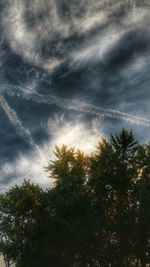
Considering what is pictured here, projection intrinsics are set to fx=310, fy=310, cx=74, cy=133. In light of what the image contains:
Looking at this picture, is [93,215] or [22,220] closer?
[93,215]

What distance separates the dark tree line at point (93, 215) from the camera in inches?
1186

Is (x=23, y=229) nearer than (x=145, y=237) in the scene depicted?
No

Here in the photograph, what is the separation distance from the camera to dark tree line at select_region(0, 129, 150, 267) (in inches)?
1186

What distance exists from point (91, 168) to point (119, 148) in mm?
3630

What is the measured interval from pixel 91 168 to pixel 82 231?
255 inches

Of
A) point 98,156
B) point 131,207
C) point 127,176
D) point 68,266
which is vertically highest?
point 98,156

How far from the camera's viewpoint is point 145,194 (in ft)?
95.9

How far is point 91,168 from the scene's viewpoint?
32.8 metres

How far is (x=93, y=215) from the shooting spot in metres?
31.0

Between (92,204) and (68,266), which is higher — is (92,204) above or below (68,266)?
above

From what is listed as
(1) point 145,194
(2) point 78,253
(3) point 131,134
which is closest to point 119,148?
(3) point 131,134

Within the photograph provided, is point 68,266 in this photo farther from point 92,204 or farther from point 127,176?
point 127,176

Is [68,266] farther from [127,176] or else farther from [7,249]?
[127,176]

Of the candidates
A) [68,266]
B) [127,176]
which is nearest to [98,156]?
[127,176]
